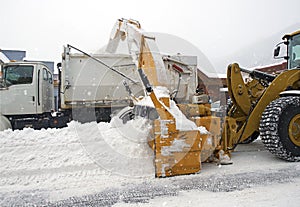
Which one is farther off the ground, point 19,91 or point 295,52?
point 295,52

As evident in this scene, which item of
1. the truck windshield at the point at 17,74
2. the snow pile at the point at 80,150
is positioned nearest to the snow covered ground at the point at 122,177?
the snow pile at the point at 80,150

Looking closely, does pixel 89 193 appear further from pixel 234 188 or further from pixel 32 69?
pixel 32 69

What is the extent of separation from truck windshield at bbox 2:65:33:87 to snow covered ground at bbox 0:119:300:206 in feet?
7.92

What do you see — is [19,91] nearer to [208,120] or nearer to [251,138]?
[208,120]

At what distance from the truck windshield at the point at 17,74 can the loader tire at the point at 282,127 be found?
241 inches

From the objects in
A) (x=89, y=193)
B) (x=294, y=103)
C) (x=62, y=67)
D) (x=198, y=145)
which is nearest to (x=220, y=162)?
(x=198, y=145)

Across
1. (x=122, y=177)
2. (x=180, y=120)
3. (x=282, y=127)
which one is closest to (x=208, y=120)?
(x=180, y=120)

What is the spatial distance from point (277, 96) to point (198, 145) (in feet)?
6.05

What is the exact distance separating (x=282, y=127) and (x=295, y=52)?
215cm

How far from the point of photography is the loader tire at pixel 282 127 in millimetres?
3691

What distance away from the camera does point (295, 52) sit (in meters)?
5.06

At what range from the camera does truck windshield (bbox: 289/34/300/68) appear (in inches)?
196

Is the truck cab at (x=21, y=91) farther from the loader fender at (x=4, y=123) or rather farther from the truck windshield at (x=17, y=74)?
the loader fender at (x=4, y=123)

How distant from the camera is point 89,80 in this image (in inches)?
293
